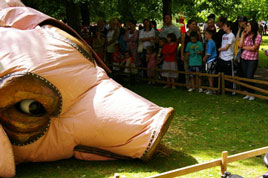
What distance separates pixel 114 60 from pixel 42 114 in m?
8.74

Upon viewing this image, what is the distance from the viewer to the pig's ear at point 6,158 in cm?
553

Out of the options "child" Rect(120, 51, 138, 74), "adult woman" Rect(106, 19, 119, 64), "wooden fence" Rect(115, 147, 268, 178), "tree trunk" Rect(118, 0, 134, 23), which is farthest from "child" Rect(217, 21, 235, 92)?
"tree trunk" Rect(118, 0, 134, 23)

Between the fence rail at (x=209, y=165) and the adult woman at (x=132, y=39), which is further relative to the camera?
the adult woman at (x=132, y=39)

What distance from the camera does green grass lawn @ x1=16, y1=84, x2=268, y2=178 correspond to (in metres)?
6.02

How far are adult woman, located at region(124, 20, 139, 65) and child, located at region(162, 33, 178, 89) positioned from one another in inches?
55.0

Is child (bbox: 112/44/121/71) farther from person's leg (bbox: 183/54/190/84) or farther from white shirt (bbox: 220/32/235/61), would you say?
white shirt (bbox: 220/32/235/61)

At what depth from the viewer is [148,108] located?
6.05 m

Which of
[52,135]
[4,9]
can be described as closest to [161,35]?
[4,9]

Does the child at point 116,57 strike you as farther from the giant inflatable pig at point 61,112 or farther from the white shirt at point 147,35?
the giant inflatable pig at point 61,112

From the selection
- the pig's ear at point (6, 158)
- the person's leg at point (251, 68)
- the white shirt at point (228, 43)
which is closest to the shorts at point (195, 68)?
the white shirt at point (228, 43)

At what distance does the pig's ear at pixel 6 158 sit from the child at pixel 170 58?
24.6ft

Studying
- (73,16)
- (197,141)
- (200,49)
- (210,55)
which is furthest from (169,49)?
(197,141)

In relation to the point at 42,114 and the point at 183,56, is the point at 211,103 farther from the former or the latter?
the point at 42,114

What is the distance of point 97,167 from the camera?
6.12m
